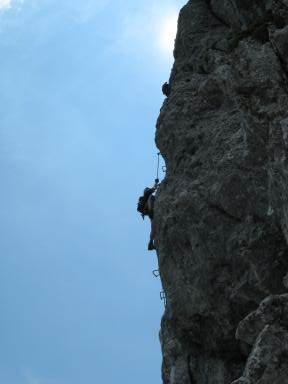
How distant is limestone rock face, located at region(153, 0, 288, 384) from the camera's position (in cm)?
1622

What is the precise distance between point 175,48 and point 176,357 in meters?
22.3

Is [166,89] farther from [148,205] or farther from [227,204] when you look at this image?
[227,204]

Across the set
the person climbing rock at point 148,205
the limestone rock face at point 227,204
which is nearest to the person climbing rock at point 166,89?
the limestone rock face at point 227,204

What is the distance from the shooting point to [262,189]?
2323cm

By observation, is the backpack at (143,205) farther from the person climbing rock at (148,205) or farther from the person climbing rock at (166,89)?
the person climbing rock at (166,89)

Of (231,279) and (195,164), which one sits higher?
(195,164)

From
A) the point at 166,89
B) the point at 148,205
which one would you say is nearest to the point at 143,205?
the point at 148,205

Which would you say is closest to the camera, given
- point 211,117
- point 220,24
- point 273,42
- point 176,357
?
point 273,42

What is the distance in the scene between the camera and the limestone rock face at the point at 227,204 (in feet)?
53.2

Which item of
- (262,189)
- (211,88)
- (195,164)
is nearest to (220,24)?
(211,88)

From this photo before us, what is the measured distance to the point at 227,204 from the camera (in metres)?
24.5

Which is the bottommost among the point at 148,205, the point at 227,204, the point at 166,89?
the point at 227,204

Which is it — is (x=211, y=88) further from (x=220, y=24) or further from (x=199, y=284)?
(x=199, y=284)

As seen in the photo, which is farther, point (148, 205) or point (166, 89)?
point (166, 89)
